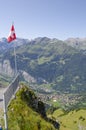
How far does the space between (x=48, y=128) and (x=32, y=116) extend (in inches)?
104

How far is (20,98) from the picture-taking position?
4262 centimetres

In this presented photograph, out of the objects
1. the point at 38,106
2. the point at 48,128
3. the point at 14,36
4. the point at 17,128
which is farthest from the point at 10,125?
the point at 38,106

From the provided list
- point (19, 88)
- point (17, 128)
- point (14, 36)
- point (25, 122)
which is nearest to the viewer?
point (17, 128)

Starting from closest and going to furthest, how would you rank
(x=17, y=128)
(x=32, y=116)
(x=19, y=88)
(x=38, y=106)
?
(x=17, y=128)
(x=32, y=116)
(x=19, y=88)
(x=38, y=106)

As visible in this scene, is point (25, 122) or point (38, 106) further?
point (38, 106)

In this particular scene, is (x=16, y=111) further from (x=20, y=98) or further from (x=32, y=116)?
(x=20, y=98)

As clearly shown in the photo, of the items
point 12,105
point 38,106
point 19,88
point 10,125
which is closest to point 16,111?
point 12,105

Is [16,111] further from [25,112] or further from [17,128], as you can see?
[17,128]

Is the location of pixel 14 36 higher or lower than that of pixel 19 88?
higher

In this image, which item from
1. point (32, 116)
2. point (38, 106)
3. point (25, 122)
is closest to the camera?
point (25, 122)

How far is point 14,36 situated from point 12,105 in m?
9.90

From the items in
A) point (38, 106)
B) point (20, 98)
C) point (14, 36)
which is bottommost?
point (38, 106)

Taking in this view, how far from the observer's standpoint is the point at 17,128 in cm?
3297

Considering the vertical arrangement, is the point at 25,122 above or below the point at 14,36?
below
